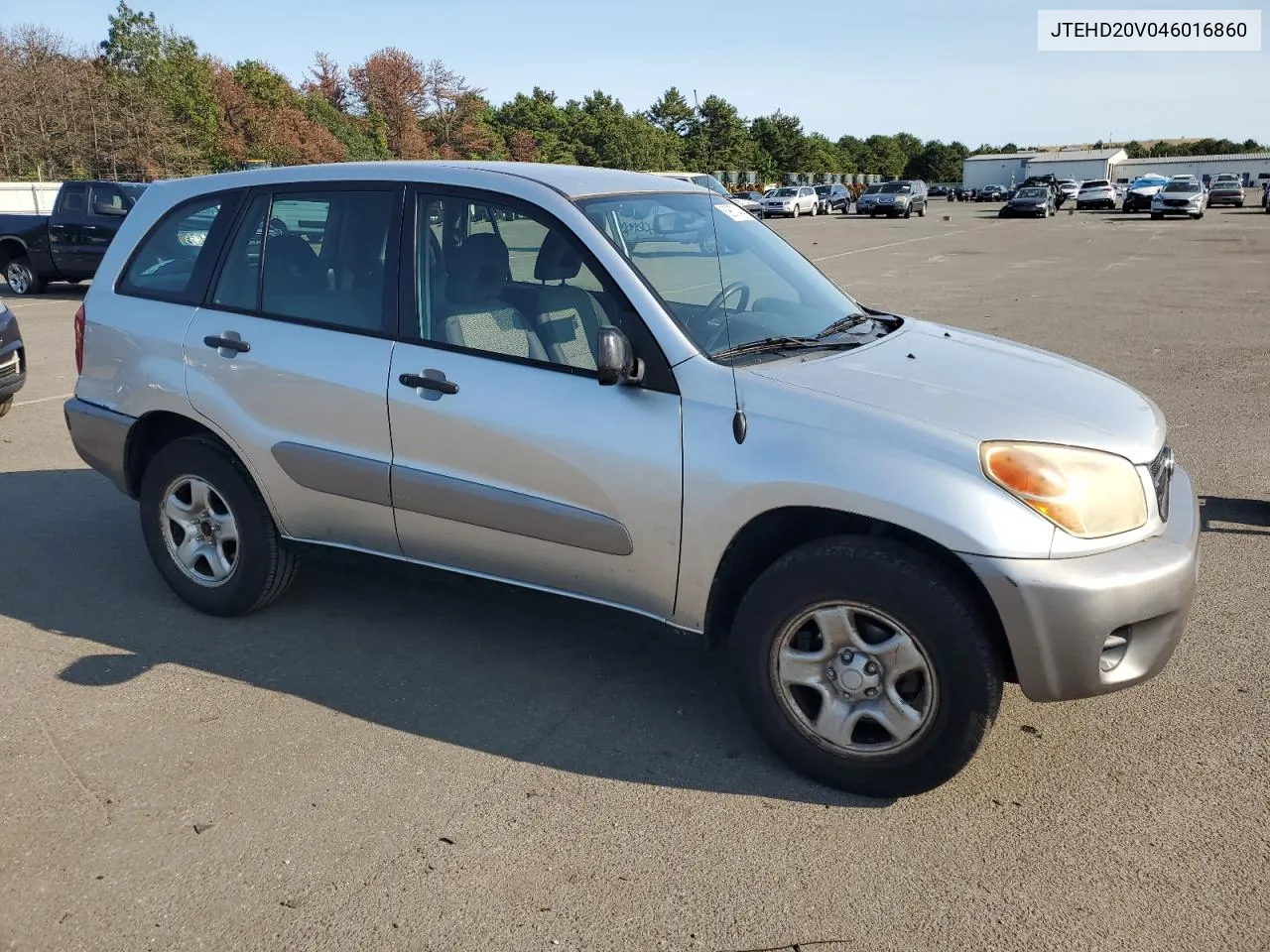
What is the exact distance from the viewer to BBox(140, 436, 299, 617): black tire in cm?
436

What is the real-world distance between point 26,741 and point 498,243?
7.57 ft

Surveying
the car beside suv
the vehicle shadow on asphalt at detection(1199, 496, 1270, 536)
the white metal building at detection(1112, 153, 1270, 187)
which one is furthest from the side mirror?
the white metal building at detection(1112, 153, 1270, 187)

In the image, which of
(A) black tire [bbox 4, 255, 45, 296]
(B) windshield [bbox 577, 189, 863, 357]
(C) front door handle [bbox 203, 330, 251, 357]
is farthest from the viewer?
(A) black tire [bbox 4, 255, 45, 296]

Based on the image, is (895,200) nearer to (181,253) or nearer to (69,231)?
(69,231)

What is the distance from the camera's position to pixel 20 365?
8.27 metres

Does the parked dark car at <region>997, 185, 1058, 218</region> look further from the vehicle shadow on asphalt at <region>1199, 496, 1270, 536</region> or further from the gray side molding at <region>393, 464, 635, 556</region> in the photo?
the gray side molding at <region>393, 464, 635, 556</region>

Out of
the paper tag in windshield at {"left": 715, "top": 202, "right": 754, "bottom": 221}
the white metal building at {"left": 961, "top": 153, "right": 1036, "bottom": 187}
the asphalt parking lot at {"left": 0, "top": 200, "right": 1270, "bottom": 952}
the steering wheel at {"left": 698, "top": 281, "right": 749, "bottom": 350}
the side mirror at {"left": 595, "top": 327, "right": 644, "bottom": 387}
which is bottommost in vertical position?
the asphalt parking lot at {"left": 0, "top": 200, "right": 1270, "bottom": 952}

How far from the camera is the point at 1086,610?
2904 millimetres

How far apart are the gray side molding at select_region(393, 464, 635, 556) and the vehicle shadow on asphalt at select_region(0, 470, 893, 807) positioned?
313 mm

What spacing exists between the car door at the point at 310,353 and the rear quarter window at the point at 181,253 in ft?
0.38

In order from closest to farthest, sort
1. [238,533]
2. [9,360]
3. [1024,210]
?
[238,533], [9,360], [1024,210]

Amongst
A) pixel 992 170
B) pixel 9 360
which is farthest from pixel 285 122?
pixel 992 170

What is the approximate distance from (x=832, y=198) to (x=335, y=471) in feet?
200

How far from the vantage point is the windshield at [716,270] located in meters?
3.65
